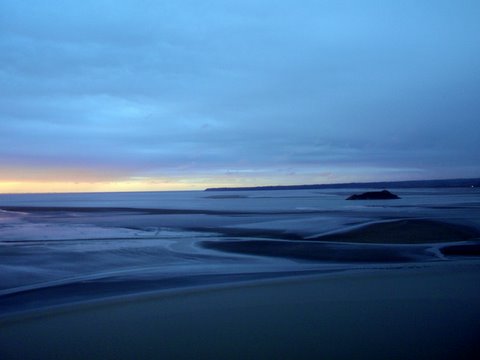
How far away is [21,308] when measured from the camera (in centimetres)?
798

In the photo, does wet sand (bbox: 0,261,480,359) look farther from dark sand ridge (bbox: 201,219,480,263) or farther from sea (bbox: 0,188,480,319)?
dark sand ridge (bbox: 201,219,480,263)

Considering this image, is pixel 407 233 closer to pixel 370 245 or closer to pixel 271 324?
pixel 370 245

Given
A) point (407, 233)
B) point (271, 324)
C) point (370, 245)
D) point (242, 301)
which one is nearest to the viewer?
point (271, 324)

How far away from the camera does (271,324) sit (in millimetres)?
7098

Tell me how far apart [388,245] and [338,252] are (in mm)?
2595

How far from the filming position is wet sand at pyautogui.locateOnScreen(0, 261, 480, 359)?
19.9 feet

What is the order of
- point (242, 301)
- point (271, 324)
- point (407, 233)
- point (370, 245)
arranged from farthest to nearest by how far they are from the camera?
point (407, 233) < point (370, 245) < point (242, 301) < point (271, 324)

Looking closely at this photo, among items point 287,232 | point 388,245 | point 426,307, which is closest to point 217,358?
point 426,307

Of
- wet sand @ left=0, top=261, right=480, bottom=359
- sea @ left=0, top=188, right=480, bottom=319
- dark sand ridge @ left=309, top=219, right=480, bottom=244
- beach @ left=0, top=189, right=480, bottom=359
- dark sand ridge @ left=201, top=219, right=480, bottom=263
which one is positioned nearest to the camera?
wet sand @ left=0, top=261, right=480, bottom=359

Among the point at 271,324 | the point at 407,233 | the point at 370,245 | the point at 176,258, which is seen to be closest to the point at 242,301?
the point at 271,324

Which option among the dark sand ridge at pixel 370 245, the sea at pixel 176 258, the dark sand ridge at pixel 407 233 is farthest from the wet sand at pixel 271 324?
the dark sand ridge at pixel 407 233

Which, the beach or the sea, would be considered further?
the sea

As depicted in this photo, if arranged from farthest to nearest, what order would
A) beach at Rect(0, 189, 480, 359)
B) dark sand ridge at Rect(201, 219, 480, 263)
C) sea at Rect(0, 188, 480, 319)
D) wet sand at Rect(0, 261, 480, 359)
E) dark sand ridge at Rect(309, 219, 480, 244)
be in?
1. dark sand ridge at Rect(309, 219, 480, 244)
2. dark sand ridge at Rect(201, 219, 480, 263)
3. sea at Rect(0, 188, 480, 319)
4. beach at Rect(0, 189, 480, 359)
5. wet sand at Rect(0, 261, 480, 359)

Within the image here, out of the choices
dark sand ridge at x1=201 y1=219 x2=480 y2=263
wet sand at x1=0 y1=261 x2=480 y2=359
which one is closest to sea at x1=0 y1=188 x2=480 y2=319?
dark sand ridge at x1=201 y1=219 x2=480 y2=263
